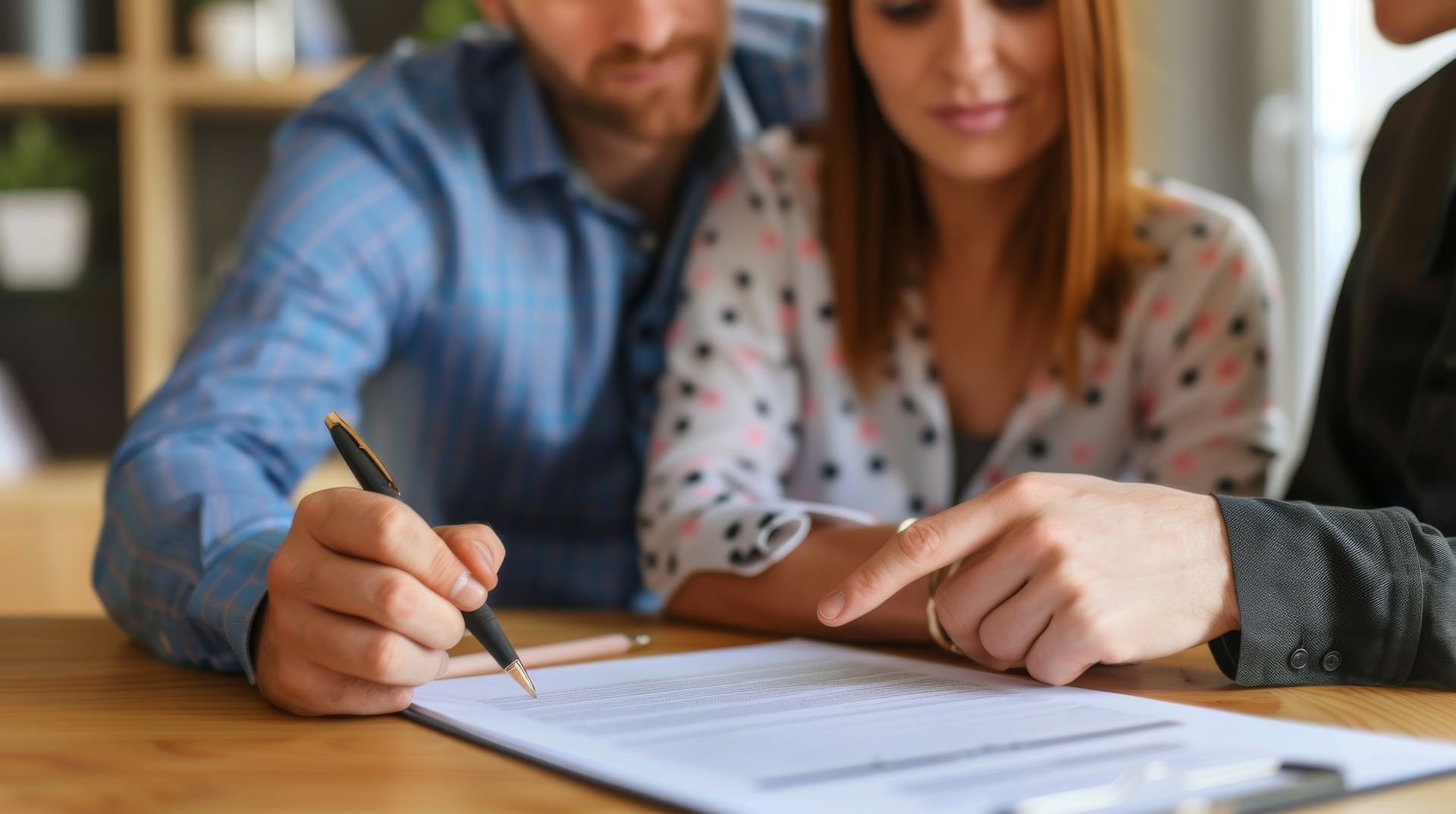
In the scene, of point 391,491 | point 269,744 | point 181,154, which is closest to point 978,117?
point 391,491

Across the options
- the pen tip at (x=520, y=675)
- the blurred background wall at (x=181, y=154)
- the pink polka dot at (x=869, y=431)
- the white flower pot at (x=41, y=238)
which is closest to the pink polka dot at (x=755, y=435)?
the pink polka dot at (x=869, y=431)

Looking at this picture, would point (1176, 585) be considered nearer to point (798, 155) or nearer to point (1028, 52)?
point (1028, 52)

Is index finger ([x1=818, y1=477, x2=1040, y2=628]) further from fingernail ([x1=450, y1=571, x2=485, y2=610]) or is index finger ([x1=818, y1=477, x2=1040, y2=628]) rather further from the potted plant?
the potted plant

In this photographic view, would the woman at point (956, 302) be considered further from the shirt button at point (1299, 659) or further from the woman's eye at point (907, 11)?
the shirt button at point (1299, 659)

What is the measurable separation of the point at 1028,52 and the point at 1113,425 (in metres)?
0.35

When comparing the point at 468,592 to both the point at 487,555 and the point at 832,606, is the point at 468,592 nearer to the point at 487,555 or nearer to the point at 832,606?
the point at 487,555

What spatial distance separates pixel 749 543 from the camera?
100cm

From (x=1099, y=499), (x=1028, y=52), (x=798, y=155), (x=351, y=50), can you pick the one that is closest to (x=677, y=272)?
(x=798, y=155)

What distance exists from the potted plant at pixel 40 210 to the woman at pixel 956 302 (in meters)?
1.89

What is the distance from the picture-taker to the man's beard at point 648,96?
1393 millimetres

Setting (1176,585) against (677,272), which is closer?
(1176,585)

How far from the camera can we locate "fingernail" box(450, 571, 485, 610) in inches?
27.4

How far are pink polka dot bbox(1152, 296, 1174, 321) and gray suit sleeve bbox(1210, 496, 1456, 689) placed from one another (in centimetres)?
47

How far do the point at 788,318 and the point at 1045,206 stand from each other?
0.88ft
